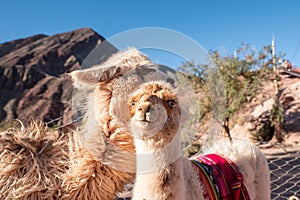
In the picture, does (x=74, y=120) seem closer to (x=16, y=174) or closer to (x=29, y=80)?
(x=16, y=174)

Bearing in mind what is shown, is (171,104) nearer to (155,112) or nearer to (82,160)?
(155,112)

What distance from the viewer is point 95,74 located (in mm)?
895

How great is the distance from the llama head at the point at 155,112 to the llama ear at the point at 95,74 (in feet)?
0.40

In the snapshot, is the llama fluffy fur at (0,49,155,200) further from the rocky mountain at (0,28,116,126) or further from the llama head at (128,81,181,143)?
the rocky mountain at (0,28,116,126)

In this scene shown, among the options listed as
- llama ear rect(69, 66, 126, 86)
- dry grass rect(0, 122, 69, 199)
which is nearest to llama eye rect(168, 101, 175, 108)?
llama ear rect(69, 66, 126, 86)

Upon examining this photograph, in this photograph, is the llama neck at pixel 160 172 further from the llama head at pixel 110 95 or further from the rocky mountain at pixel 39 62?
the rocky mountain at pixel 39 62

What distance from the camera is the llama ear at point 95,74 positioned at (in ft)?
2.88

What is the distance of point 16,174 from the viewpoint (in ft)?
3.28

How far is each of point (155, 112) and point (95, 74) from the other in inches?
9.9

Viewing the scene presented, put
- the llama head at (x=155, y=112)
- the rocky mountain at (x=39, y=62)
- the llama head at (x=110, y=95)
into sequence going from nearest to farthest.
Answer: the llama head at (x=155, y=112) < the llama head at (x=110, y=95) < the rocky mountain at (x=39, y=62)

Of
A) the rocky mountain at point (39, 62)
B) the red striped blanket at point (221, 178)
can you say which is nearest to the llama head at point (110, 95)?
the red striped blanket at point (221, 178)

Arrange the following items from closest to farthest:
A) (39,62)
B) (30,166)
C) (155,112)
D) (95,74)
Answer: (155,112)
(95,74)
(30,166)
(39,62)

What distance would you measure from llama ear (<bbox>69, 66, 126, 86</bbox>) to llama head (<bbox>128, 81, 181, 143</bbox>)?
0.12 metres

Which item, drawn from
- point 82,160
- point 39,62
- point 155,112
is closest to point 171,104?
point 155,112
